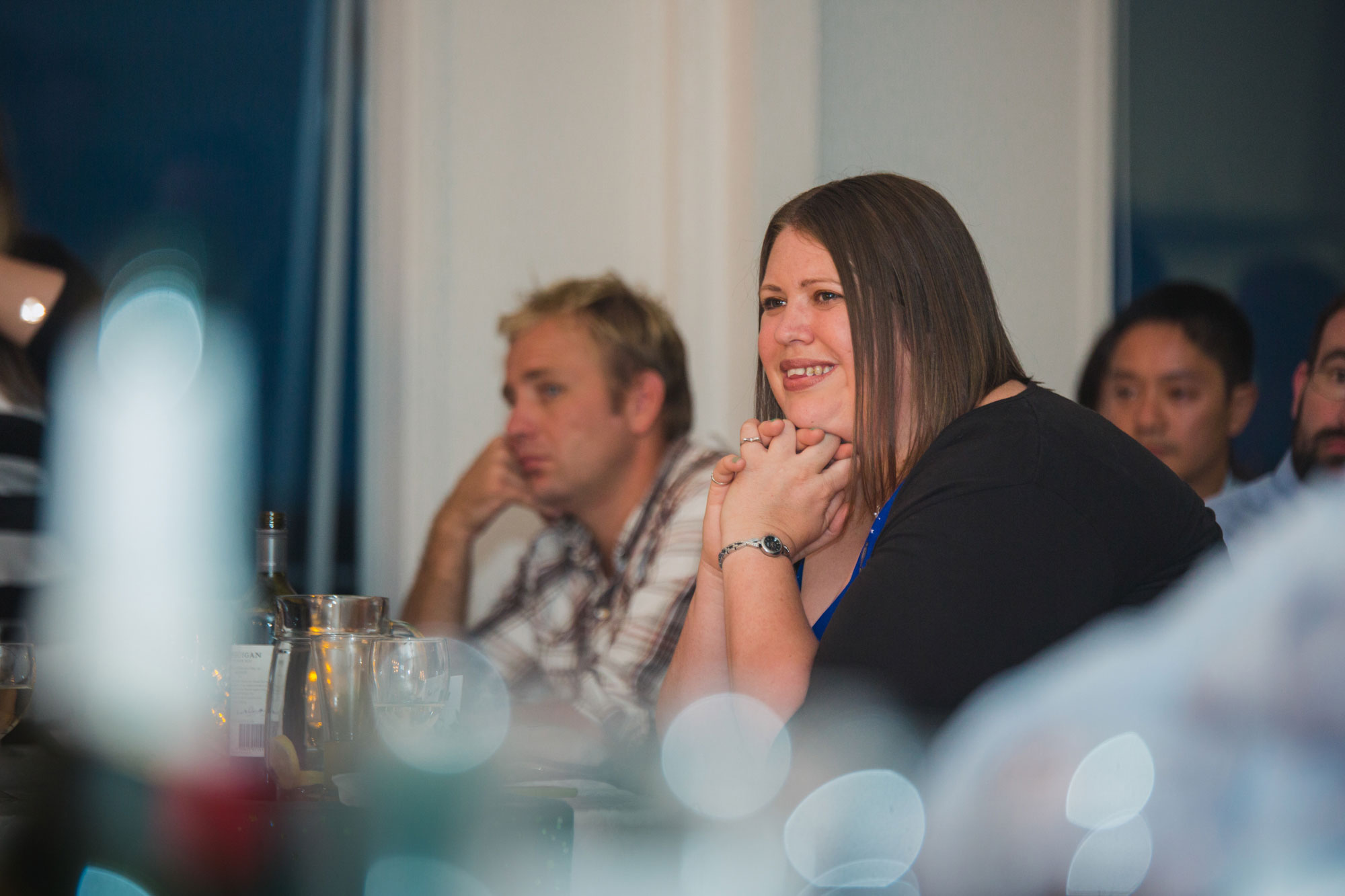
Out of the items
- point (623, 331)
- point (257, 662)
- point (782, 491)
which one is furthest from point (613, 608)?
point (257, 662)

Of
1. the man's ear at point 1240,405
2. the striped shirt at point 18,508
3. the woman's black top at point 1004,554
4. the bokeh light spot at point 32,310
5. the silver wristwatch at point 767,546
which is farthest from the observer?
the man's ear at point 1240,405

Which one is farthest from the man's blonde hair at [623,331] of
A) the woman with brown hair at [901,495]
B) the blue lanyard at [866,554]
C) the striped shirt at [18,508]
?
the blue lanyard at [866,554]

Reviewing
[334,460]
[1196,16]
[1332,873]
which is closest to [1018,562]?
[1332,873]

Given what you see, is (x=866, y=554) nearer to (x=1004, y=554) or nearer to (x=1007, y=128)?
(x=1004, y=554)

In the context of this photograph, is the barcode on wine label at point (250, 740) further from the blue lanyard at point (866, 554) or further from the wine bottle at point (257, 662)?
the blue lanyard at point (866, 554)

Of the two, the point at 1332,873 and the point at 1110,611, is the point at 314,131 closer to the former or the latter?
the point at 1110,611

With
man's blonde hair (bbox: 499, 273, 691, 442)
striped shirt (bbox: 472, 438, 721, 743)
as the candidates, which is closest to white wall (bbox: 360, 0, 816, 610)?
man's blonde hair (bbox: 499, 273, 691, 442)

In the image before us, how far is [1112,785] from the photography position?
1023 millimetres

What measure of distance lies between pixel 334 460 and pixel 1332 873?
2.50 meters

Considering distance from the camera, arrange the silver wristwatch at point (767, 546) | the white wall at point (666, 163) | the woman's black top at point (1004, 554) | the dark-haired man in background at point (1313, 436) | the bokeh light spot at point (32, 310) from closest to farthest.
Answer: the woman's black top at point (1004, 554) → the silver wristwatch at point (767, 546) → the dark-haired man in background at point (1313, 436) → the bokeh light spot at point (32, 310) → the white wall at point (666, 163)

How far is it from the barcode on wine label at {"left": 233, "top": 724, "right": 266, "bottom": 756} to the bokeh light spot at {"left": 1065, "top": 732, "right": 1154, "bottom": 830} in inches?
30.6

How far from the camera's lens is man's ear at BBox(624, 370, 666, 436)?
7.91ft

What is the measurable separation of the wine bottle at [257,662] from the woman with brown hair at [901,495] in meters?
0.48

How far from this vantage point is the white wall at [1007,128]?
2.97 m
